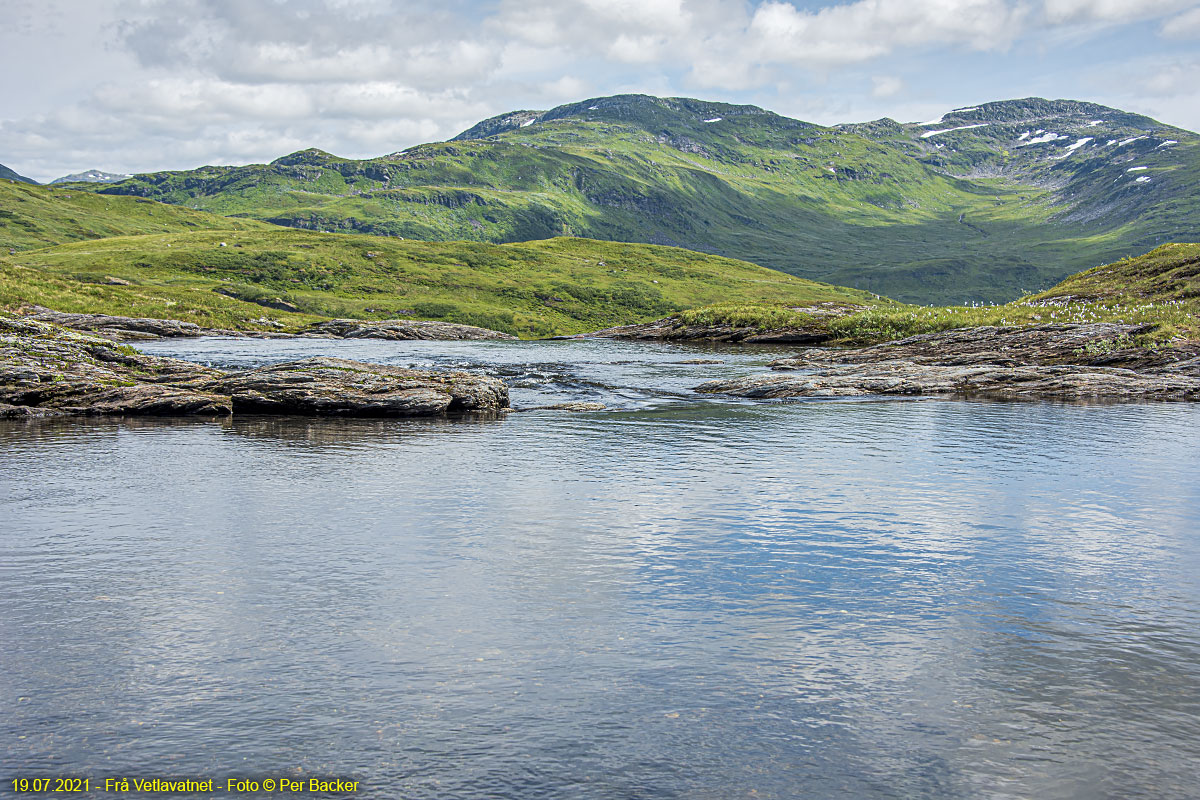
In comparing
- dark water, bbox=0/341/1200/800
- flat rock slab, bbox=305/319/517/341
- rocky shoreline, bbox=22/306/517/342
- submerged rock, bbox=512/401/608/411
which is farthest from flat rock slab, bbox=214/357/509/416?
flat rock slab, bbox=305/319/517/341

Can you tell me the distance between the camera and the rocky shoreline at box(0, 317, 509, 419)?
49.4 m

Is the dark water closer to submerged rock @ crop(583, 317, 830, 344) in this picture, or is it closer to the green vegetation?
the green vegetation

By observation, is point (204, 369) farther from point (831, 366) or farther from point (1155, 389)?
point (1155, 389)

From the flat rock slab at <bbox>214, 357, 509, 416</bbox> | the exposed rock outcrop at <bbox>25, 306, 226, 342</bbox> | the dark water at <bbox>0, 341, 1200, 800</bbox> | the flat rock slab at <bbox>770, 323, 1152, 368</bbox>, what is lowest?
the dark water at <bbox>0, 341, 1200, 800</bbox>

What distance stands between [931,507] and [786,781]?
19.0 metres

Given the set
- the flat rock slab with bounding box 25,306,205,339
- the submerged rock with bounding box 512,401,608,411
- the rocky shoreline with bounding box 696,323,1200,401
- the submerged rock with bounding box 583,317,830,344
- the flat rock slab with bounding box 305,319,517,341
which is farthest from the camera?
the flat rock slab with bounding box 305,319,517,341

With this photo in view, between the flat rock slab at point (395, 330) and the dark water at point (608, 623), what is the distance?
365 ft

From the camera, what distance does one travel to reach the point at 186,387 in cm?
5338

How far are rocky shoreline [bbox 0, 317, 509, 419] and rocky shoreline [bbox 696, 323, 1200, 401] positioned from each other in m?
25.1

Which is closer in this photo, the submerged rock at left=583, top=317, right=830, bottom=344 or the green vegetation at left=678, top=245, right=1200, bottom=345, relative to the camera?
the green vegetation at left=678, top=245, right=1200, bottom=345

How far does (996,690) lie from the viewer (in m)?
15.7

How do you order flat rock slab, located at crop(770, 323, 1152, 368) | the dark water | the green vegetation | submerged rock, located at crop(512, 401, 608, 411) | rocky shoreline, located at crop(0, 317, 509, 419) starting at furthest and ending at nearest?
the green vegetation, flat rock slab, located at crop(770, 323, 1152, 368), submerged rock, located at crop(512, 401, 608, 411), rocky shoreline, located at crop(0, 317, 509, 419), the dark water

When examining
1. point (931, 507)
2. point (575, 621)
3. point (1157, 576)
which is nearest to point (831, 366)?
point (931, 507)

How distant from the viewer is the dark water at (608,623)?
44.0 ft
